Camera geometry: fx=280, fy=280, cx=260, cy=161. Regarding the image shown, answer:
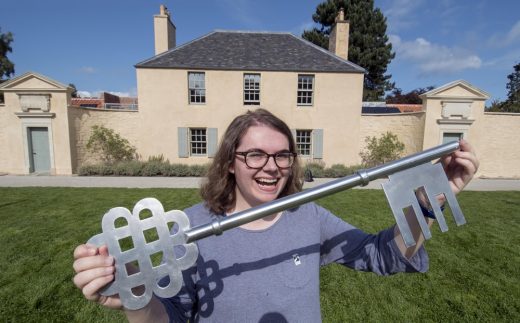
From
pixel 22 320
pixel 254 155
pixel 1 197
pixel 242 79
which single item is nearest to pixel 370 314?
pixel 254 155

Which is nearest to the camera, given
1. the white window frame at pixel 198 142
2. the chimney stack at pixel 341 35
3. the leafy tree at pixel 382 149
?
the leafy tree at pixel 382 149

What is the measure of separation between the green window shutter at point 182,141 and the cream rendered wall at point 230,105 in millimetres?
227

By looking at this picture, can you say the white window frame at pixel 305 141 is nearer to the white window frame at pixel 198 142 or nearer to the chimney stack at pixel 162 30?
the white window frame at pixel 198 142

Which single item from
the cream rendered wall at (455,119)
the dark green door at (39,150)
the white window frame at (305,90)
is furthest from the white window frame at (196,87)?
the cream rendered wall at (455,119)

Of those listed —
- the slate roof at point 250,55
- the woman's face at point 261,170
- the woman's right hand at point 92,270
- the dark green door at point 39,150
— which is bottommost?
the dark green door at point 39,150

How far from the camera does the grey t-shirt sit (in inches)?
50.2

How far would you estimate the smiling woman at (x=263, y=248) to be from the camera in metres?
1.27

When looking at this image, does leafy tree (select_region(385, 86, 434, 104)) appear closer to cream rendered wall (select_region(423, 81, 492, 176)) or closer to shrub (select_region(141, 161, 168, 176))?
Result: cream rendered wall (select_region(423, 81, 492, 176))

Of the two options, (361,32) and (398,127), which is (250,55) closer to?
(398,127)

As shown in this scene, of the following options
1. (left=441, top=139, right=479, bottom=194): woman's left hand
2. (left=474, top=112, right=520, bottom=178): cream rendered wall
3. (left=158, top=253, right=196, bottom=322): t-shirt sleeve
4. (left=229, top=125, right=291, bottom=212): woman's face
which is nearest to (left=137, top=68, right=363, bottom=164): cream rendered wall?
(left=474, top=112, right=520, bottom=178): cream rendered wall

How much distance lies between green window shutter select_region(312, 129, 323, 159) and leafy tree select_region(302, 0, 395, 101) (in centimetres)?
1633

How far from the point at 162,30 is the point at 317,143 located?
10372 mm

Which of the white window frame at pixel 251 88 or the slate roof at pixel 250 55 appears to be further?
the white window frame at pixel 251 88

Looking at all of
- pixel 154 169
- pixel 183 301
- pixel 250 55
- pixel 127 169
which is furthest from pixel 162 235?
pixel 250 55
